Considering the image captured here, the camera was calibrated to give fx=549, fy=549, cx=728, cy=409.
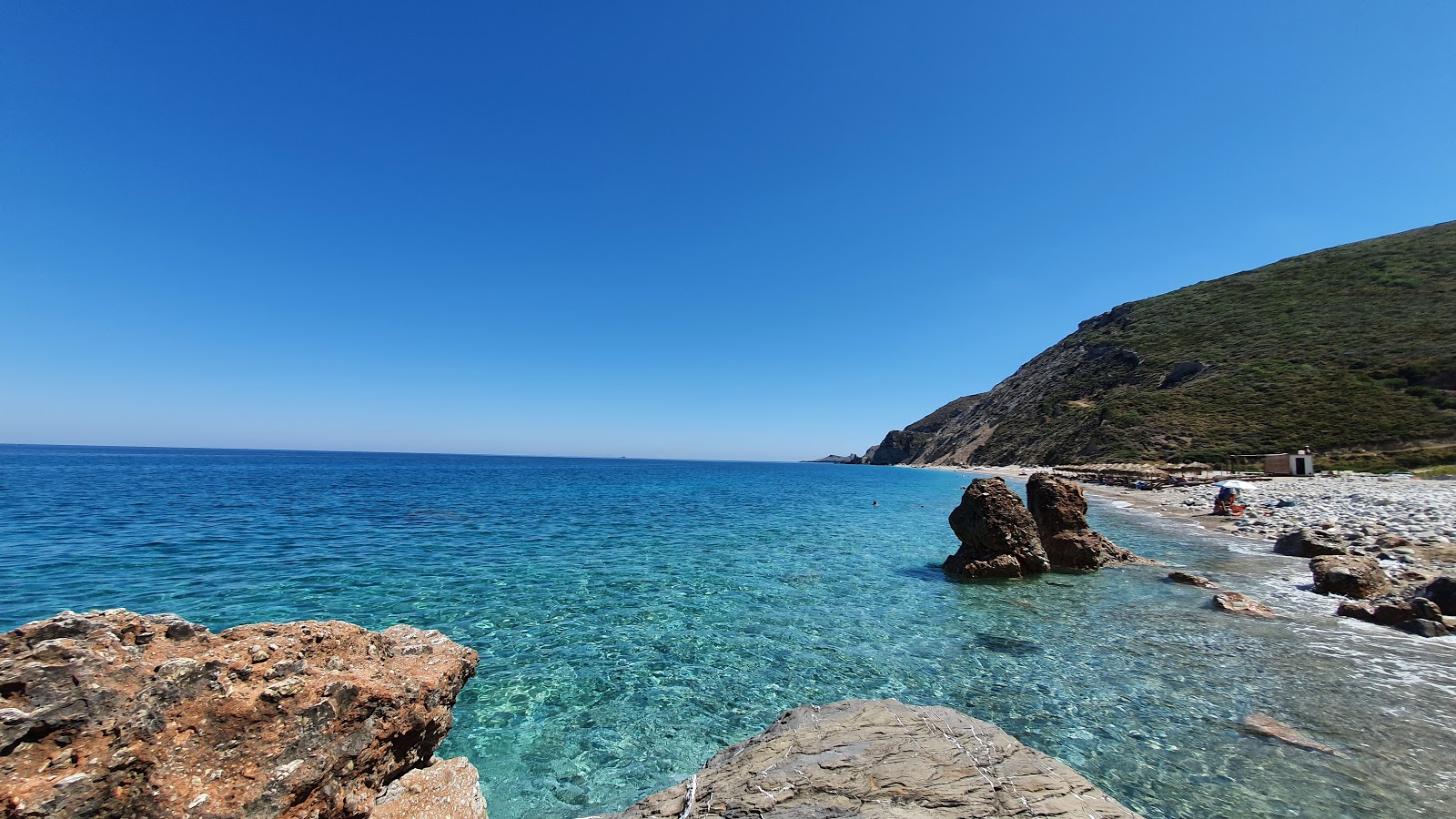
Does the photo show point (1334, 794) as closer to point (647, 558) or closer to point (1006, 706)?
point (1006, 706)

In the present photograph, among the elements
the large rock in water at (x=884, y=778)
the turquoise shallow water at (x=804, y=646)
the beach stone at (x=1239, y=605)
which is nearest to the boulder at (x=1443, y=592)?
the turquoise shallow water at (x=804, y=646)

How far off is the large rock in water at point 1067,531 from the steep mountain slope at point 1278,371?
1732 inches

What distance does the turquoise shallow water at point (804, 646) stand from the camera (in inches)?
263

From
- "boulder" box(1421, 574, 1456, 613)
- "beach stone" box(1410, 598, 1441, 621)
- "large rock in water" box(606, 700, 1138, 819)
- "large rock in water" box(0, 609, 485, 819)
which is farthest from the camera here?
"boulder" box(1421, 574, 1456, 613)

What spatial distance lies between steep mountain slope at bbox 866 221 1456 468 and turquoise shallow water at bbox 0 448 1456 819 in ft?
146

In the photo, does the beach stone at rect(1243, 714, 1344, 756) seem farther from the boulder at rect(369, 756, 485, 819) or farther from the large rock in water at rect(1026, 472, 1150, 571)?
the large rock in water at rect(1026, 472, 1150, 571)

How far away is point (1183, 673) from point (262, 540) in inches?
1142

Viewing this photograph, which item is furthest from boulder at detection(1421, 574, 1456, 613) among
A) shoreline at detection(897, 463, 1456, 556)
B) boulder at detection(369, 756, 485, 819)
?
boulder at detection(369, 756, 485, 819)

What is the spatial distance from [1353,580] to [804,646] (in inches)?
528

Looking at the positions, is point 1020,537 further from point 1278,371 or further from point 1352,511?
point 1278,371

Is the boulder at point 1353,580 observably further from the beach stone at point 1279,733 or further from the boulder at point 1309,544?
the beach stone at point 1279,733

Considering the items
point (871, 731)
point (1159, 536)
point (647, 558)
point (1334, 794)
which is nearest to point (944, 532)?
point (1159, 536)

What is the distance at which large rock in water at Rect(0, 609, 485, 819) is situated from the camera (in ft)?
11.6

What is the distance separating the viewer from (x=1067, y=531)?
18.1 meters
